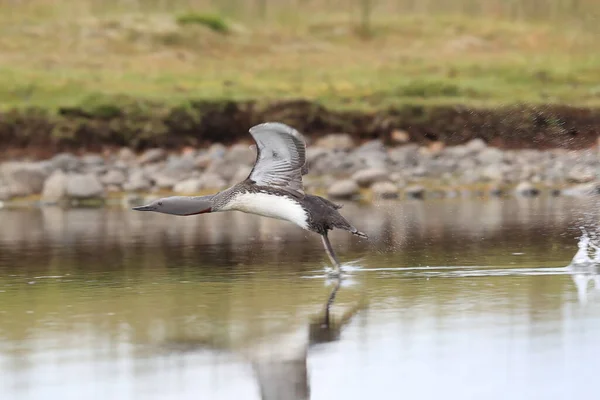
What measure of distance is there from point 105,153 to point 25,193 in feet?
16.4

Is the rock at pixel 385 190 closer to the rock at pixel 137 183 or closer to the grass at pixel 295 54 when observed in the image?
the rock at pixel 137 183

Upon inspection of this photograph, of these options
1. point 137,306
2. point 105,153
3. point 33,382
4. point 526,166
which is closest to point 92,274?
point 137,306

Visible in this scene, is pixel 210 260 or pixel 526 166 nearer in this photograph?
pixel 210 260

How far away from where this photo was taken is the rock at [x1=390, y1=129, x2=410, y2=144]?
103 feet

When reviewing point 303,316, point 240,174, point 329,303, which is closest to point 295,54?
point 240,174

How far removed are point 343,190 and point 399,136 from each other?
23.6 feet

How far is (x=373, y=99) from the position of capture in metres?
35.4

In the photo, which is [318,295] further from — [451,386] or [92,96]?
[92,96]

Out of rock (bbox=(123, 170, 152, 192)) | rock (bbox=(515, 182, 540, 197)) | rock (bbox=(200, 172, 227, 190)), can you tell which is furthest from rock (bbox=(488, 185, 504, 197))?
rock (bbox=(123, 170, 152, 192))

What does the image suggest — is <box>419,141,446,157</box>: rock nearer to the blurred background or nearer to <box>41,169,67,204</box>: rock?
the blurred background

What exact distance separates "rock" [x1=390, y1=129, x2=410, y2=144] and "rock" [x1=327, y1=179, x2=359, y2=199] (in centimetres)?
651

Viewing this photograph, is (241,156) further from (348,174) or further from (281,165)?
(281,165)

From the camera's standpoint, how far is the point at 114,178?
27203mm

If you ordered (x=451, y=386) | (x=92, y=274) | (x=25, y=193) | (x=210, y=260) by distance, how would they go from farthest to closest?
(x=25, y=193), (x=210, y=260), (x=92, y=274), (x=451, y=386)
